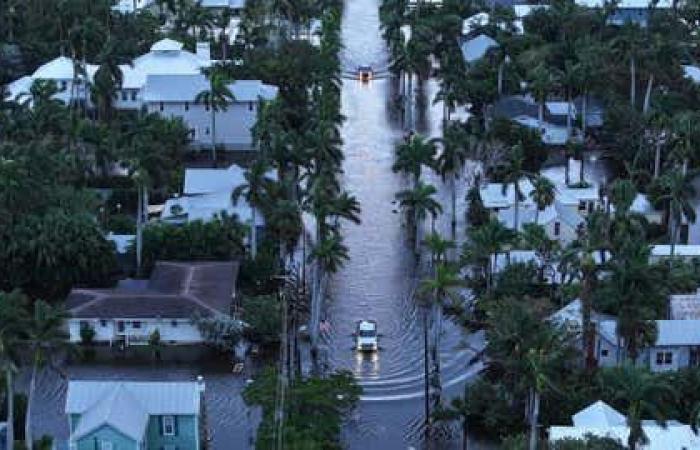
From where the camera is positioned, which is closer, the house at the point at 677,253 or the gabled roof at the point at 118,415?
the gabled roof at the point at 118,415

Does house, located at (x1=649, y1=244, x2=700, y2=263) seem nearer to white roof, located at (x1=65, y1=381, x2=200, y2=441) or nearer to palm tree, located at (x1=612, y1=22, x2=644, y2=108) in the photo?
palm tree, located at (x1=612, y1=22, x2=644, y2=108)

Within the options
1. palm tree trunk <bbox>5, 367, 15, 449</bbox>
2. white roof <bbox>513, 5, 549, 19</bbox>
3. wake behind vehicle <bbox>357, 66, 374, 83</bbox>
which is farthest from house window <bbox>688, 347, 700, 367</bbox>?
white roof <bbox>513, 5, 549, 19</bbox>

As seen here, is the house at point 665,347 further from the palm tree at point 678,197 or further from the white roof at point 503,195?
the white roof at point 503,195

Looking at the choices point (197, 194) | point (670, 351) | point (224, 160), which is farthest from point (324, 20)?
point (670, 351)

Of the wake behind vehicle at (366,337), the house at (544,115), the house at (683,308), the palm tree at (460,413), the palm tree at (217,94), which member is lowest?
the palm tree at (460,413)

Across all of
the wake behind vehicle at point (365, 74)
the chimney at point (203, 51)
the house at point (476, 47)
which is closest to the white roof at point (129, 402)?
the chimney at point (203, 51)

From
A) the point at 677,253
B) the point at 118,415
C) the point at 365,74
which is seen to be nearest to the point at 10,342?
the point at 118,415

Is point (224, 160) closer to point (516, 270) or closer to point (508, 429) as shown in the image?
point (516, 270)
